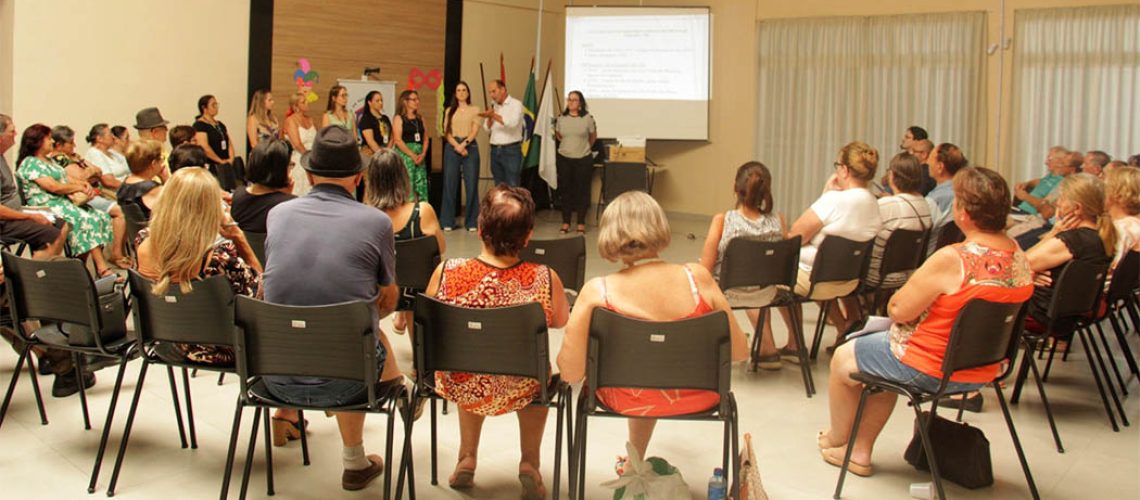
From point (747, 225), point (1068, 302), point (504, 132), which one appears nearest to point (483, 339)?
point (747, 225)

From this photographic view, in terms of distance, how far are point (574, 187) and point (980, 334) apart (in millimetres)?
7532

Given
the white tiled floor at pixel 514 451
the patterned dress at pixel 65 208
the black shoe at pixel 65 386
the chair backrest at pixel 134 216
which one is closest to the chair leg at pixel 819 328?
the white tiled floor at pixel 514 451

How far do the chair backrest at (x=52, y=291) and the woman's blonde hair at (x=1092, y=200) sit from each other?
156 inches

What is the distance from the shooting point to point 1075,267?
4121 mm

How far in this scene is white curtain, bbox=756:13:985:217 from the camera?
9805 mm

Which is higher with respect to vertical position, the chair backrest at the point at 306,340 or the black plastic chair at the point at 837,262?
the black plastic chair at the point at 837,262

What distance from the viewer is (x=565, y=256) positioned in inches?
174

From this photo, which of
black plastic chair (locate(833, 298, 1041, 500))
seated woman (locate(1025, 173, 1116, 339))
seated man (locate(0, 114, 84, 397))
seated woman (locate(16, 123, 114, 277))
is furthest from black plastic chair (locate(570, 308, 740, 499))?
seated woman (locate(16, 123, 114, 277))

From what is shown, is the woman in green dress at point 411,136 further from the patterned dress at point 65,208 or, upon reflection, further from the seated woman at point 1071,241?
the seated woman at point 1071,241

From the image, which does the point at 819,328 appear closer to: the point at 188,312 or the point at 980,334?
the point at 980,334

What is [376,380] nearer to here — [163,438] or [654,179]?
[163,438]

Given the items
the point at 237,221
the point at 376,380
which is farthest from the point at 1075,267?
the point at 237,221

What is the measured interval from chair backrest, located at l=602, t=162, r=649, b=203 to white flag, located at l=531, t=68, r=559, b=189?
0.82m

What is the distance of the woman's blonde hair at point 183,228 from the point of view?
10.6 ft
